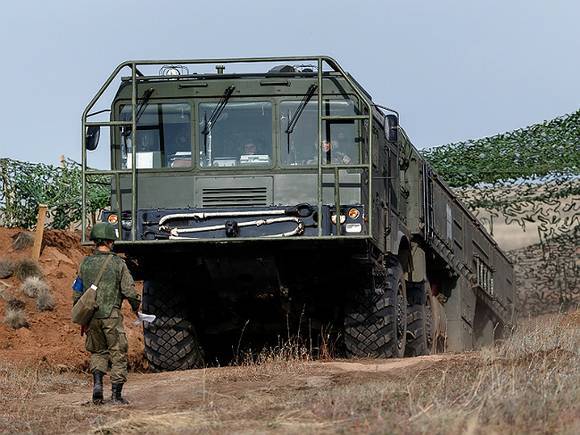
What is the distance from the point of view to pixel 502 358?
44.0ft

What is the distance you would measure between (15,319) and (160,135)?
733 centimetres

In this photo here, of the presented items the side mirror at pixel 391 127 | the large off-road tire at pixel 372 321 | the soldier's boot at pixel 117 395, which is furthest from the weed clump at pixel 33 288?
the soldier's boot at pixel 117 395

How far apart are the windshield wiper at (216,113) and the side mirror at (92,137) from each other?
1171 mm

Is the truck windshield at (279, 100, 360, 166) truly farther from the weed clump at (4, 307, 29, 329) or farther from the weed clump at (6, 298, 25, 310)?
the weed clump at (6, 298, 25, 310)

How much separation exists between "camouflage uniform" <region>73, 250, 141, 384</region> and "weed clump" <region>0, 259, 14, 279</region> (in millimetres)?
11522

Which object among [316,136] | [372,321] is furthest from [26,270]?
[316,136]

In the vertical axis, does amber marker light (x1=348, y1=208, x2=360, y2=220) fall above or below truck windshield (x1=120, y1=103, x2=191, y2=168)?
below

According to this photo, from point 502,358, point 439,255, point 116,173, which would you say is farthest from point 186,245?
point 439,255

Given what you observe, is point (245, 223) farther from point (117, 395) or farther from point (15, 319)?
point (15, 319)

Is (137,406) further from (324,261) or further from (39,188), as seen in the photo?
(39,188)

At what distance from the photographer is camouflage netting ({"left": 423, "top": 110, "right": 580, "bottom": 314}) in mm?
28406


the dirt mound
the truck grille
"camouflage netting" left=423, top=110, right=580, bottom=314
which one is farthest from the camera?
"camouflage netting" left=423, top=110, right=580, bottom=314

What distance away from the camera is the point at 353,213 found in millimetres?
14609

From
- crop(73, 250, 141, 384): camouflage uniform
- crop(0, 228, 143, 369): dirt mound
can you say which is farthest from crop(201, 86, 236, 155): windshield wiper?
crop(0, 228, 143, 369): dirt mound
